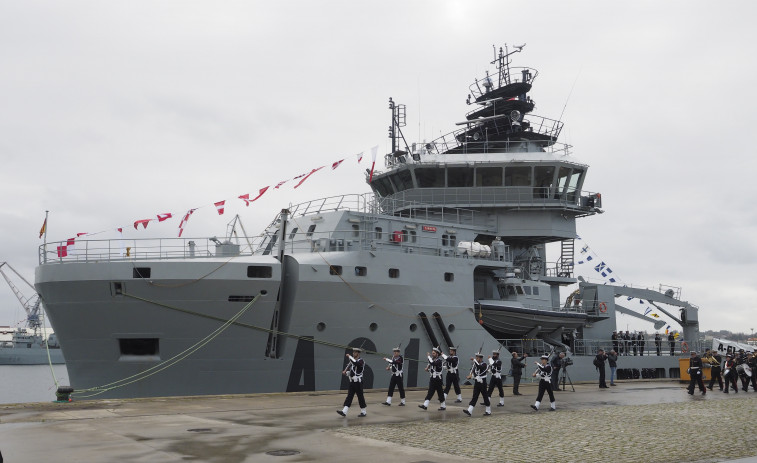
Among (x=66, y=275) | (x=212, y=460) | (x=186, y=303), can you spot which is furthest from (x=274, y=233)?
(x=212, y=460)

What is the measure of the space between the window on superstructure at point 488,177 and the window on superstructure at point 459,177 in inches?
12.8

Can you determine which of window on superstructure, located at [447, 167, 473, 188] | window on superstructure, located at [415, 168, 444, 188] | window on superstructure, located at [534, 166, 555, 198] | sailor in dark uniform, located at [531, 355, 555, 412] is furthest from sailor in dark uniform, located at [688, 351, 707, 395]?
window on superstructure, located at [415, 168, 444, 188]

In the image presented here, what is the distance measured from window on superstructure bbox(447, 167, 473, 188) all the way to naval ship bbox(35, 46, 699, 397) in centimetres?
4

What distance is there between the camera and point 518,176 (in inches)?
1099

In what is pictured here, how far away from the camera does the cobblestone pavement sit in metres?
9.67

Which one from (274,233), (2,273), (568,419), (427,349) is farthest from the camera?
(2,273)

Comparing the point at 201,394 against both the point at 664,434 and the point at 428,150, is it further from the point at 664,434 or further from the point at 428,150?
the point at 428,150

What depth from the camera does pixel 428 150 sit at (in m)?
31.1

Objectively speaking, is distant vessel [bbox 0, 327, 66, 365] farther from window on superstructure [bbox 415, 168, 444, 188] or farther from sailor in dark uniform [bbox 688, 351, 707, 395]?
sailor in dark uniform [bbox 688, 351, 707, 395]

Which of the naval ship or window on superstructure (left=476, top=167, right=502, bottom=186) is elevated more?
window on superstructure (left=476, top=167, right=502, bottom=186)

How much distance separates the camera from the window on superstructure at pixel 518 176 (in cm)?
2770

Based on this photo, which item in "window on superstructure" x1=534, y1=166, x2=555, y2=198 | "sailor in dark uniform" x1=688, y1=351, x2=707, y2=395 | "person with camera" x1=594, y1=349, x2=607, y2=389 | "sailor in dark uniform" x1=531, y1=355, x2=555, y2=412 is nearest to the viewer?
"sailor in dark uniform" x1=531, y1=355, x2=555, y2=412

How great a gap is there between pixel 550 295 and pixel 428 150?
8.83 m

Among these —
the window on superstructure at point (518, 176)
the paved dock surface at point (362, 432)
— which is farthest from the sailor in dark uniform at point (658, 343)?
the paved dock surface at point (362, 432)
